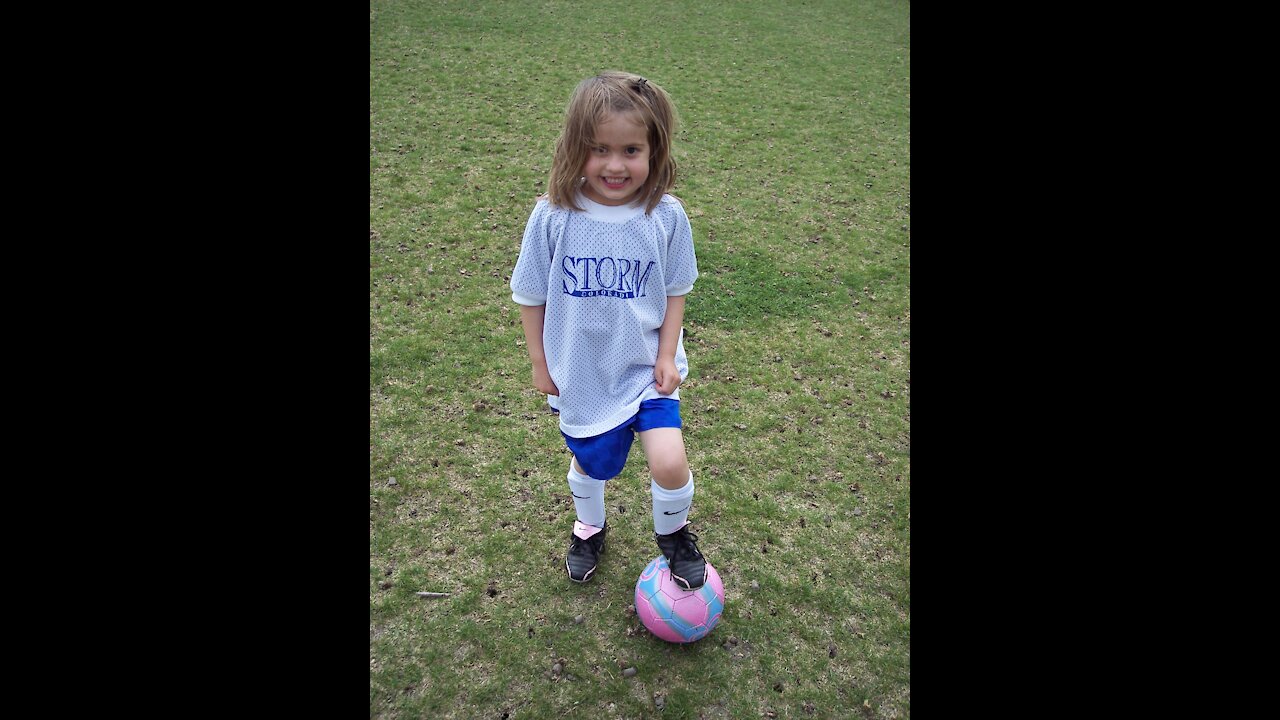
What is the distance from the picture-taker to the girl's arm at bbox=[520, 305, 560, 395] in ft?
9.71

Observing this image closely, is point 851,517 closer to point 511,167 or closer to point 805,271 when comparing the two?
point 805,271

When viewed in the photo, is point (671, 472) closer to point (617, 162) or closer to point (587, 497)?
point (587, 497)

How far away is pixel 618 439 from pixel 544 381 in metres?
0.36

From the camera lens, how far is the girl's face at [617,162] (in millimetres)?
2609

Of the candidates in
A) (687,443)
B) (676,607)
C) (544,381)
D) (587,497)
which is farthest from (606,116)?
(687,443)

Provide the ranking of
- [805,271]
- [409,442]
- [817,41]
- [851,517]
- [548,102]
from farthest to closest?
[817,41], [548,102], [805,271], [409,442], [851,517]

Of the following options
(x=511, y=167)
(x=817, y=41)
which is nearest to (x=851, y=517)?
(x=511, y=167)

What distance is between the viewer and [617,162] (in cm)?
264

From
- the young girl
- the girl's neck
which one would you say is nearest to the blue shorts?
the young girl

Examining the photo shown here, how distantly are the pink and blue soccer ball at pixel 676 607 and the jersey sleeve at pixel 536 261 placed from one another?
4.00 feet

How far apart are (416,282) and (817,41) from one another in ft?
36.6

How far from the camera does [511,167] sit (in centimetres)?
793

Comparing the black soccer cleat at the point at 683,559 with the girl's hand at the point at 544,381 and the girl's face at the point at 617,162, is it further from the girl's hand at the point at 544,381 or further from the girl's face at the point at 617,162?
the girl's face at the point at 617,162

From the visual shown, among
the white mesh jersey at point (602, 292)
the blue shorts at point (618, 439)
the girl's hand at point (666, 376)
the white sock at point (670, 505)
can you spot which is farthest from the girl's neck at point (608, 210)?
the white sock at point (670, 505)
